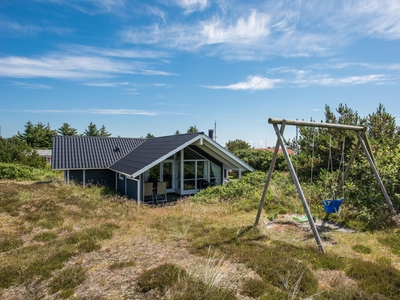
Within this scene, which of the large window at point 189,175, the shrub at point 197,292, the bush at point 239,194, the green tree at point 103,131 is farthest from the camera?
the green tree at point 103,131

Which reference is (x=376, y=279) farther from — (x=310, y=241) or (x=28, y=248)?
(x=28, y=248)

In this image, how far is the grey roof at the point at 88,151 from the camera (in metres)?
14.9

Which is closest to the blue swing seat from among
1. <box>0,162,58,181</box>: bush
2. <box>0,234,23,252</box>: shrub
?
<box>0,234,23,252</box>: shrub

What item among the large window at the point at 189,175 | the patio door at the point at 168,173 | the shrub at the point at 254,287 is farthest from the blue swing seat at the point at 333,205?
the patio door at the point at 168,173

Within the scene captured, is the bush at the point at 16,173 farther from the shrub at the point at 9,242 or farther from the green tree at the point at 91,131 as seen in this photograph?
the green tree at the point at 91,131

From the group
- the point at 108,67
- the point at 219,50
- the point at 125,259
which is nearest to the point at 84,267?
the point at 125,259

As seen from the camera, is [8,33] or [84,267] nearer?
[84,267]

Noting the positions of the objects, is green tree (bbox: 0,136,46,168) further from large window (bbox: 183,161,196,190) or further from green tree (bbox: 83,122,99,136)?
green tree (bbox: 83,122,99,136)

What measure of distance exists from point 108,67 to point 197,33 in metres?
6.79

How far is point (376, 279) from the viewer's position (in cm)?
362

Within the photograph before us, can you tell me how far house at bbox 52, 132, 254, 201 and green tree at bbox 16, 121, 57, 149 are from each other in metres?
35.2

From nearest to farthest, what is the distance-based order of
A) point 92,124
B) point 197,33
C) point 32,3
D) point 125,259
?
1. point 125,259
2. point 32,3
3. point 197,33
4. point 92,124

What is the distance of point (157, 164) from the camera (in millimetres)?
13422

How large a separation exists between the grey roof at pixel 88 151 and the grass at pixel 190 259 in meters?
7.31
